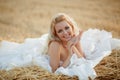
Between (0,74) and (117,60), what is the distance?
954mm

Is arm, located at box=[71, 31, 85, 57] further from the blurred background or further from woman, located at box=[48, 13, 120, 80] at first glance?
the blurred background

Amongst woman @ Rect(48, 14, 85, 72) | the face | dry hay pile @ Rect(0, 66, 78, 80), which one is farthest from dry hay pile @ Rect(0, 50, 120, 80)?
the face

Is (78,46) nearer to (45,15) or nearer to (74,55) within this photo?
(74,55)

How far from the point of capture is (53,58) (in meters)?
2.71

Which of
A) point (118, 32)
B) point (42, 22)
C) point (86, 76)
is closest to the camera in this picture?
point (86, 76)

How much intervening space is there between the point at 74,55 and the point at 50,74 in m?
0.25

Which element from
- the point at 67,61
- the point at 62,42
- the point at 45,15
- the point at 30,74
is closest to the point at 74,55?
the point at 67,61

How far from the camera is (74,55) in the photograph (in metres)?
2.69

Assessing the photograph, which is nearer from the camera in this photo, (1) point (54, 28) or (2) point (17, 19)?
(1) point (54, 28)

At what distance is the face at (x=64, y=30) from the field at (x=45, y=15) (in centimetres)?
115

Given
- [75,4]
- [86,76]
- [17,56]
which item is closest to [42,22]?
[75,4]

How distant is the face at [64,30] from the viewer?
2.72 metres

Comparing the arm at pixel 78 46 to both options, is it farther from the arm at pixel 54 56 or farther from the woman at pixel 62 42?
the arm at pixel 54 56

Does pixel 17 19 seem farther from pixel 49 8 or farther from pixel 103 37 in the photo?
pixel 103 37
